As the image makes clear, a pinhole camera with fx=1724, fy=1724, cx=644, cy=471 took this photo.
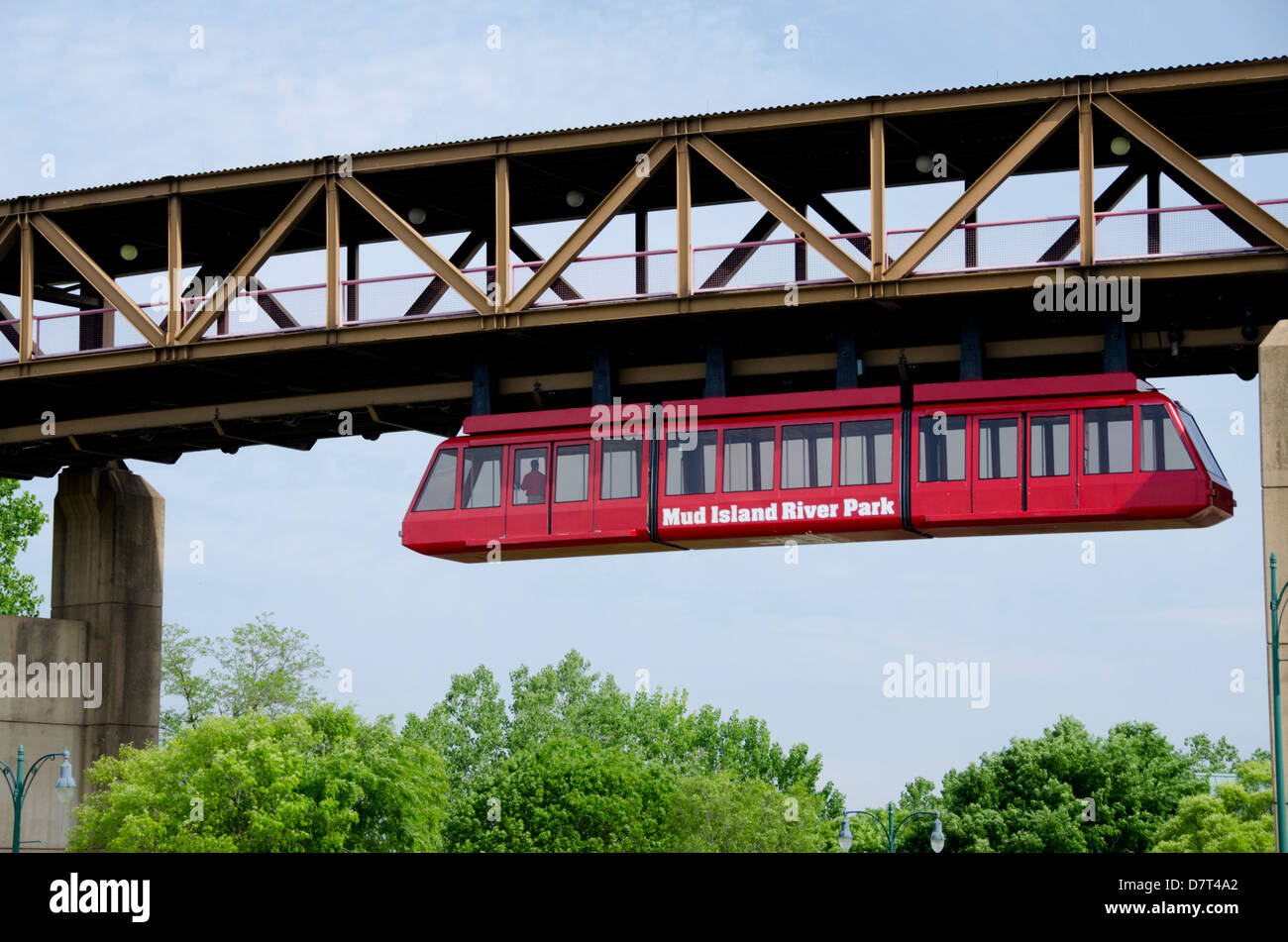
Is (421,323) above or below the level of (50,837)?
above

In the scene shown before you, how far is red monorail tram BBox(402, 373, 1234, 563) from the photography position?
1005 inches

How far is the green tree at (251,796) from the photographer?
53.0 meters

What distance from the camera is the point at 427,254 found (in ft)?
102

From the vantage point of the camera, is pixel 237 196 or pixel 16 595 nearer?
pixel 237 196

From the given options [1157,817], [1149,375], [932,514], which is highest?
[1149,375]

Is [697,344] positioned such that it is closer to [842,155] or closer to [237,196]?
[842,155]

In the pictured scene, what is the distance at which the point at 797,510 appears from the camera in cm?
2702

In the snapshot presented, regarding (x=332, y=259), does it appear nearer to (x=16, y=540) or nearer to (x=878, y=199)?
(x=878, y=199)

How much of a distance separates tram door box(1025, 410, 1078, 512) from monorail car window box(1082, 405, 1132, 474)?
224 millimetres

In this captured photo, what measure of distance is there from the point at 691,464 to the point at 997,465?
16.4 feet
